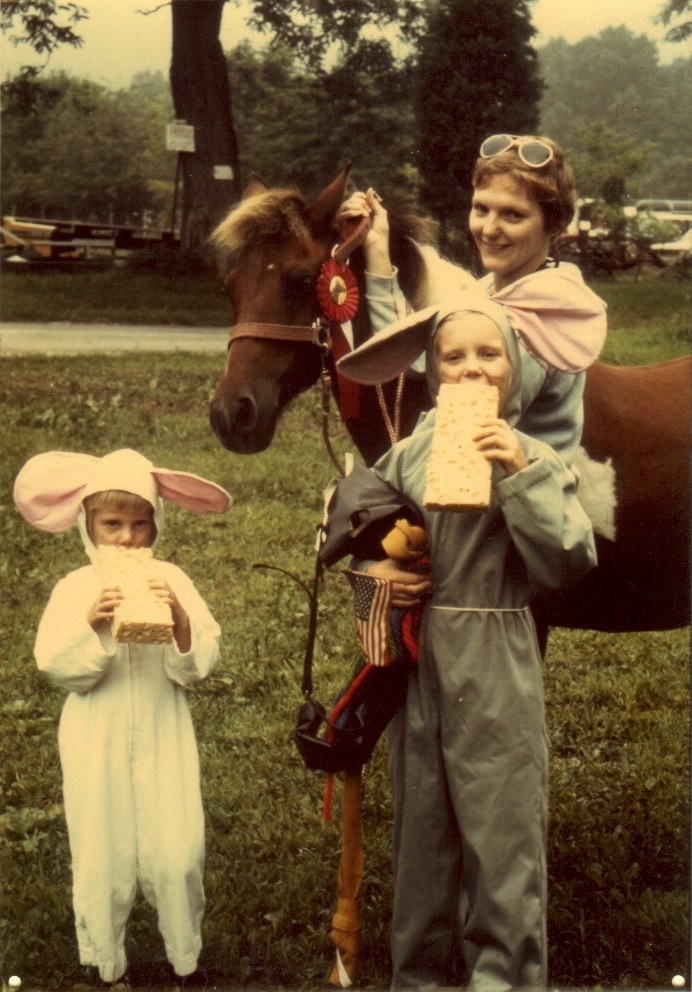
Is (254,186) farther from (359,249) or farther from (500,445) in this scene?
(500,445)

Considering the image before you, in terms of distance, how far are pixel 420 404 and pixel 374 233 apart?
1.58ft

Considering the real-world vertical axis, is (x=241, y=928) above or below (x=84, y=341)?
below

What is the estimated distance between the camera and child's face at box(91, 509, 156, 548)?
3.09 m

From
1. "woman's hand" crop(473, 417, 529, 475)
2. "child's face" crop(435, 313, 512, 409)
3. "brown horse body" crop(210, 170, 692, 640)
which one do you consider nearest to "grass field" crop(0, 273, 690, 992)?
"brown horse body" crop(210, 170, 692, 640)

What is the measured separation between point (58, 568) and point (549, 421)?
272 cm

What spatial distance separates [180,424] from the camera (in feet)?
13.9

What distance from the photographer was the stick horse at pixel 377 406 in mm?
3379

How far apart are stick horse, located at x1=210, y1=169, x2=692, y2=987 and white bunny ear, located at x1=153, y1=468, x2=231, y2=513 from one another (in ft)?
0.65

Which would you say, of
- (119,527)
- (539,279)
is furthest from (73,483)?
(539,279)

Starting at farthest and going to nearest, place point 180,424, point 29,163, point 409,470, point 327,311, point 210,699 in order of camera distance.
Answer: point 210,699, point 180,424, point 29,163, point 327,311, point 409,470

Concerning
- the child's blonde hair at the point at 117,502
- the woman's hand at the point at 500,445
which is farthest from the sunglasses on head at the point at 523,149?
the child's blonde hair at the point at 117,502

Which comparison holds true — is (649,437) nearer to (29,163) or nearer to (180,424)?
(180,424)

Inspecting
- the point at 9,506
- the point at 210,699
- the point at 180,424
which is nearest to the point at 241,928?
the point at 210,699

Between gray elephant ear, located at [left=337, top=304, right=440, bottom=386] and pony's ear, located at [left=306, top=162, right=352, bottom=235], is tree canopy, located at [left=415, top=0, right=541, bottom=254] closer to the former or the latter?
pony's ear, located at [left=306, top=162, right=352, bottom=235]
